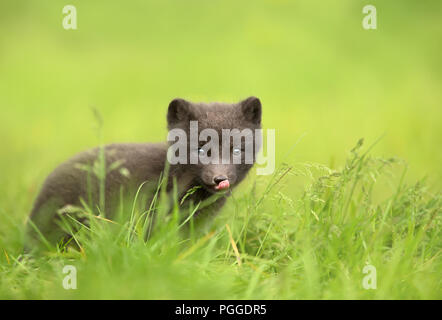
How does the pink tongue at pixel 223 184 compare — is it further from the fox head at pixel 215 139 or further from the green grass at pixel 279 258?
the green grass at pixel 279 258

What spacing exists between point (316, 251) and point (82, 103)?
33.3ft

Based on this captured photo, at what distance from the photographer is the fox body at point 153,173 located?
4.56 m

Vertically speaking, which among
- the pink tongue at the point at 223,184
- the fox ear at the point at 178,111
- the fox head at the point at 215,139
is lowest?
the pink tongue at the point at 223,184

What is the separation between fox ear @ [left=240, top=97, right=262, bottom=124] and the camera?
4809mm

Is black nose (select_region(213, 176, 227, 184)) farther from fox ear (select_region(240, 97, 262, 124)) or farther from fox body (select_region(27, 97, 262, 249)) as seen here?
fox ear (select_region(240, 97, 262, 124))

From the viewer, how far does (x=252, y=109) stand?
4848mm

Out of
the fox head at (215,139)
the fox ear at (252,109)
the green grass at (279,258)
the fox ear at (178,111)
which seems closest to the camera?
the green grass at (279,258)

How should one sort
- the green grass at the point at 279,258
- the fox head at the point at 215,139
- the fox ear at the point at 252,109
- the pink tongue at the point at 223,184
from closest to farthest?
the green grass at the point at 279,258
the pink tongue at the point at 223,184
the fox head at the point at 215,139
the fox ear at the point at 252,109

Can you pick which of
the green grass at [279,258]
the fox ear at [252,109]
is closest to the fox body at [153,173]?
the fox ear at [252,109]

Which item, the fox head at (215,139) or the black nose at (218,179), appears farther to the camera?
the fox head at (215,139)

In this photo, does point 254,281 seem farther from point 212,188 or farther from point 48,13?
point 48,13

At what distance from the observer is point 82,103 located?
42.0 feet

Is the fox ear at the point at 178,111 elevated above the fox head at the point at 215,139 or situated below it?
above
